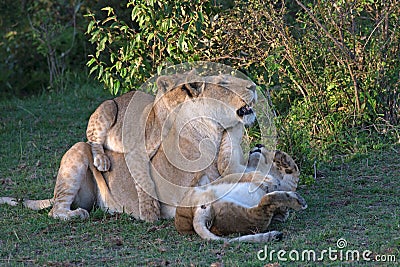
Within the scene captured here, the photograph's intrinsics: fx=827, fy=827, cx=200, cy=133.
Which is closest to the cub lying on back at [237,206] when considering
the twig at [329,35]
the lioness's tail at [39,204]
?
the lioness's tail at [39,204]

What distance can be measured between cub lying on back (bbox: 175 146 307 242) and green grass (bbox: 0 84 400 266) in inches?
4.3

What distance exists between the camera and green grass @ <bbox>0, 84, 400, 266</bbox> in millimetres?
5285

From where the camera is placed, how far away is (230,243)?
5441 mm

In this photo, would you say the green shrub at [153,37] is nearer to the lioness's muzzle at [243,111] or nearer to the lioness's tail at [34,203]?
the lioness's tail at [34,203]

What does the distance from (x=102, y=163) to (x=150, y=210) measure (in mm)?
607

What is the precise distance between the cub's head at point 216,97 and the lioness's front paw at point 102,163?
76 cm

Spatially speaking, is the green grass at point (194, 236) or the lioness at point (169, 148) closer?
the green grass at point (194, 236)

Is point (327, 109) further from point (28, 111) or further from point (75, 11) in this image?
point (75, 11)

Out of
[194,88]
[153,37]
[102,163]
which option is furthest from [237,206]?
[153,37]

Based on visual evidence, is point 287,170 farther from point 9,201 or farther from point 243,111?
point 9,201

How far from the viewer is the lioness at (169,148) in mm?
6223

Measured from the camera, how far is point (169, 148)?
6402 millimetres

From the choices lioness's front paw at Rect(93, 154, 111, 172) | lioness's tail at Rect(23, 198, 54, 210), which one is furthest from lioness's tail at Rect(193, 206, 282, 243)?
lioness's tail at Rect(23, 198, 54, 210)

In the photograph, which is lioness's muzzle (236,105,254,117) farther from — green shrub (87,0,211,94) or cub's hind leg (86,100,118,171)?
green shrub (87,0,211,94)
